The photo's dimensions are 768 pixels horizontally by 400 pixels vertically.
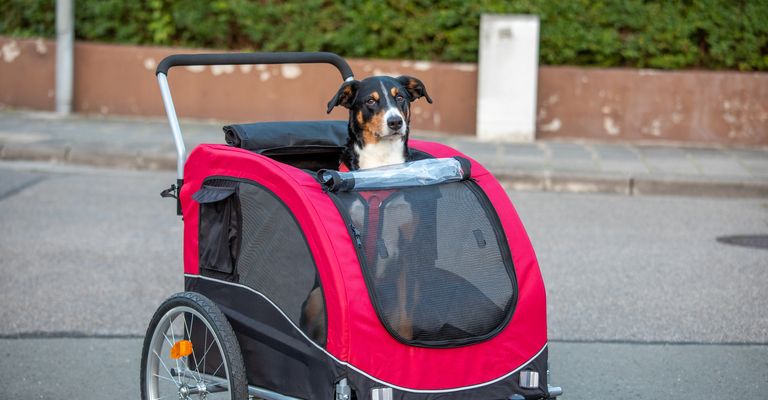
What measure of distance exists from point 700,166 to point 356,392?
25.2ft

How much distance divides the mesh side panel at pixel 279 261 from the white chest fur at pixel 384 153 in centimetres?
65

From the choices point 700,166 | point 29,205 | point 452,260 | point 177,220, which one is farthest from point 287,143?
point 700,166

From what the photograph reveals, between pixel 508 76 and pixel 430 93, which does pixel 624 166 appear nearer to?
pixel 508 76

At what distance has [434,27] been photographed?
11875 millimetres

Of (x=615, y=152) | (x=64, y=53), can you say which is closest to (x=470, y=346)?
(x=615, y=152)

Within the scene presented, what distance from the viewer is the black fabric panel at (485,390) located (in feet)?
11.0

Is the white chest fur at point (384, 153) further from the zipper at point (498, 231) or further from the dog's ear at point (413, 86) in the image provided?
the zipper at point (498, 231)

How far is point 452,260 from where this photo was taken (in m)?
3.54

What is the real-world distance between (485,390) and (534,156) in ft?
23.9

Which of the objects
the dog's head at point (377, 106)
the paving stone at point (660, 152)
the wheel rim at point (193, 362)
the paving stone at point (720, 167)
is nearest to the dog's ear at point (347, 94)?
the dog's head at point (377, 106)

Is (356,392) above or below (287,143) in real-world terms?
below

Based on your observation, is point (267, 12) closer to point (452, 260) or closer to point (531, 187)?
point (531, 187)

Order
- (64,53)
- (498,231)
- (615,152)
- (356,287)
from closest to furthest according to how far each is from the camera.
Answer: (356,287), (498,231), (615,152), (64,53)

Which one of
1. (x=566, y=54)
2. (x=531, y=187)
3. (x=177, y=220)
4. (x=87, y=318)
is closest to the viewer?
(x=87, y=318)
